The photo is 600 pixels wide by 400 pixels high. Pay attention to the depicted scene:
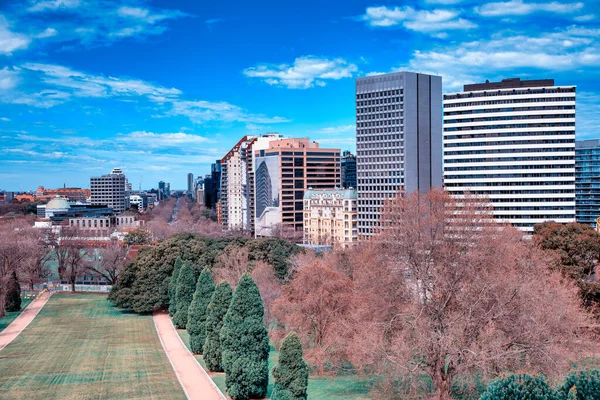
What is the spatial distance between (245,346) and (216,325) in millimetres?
5938

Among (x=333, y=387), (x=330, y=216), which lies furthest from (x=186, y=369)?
(x=330, y=216)

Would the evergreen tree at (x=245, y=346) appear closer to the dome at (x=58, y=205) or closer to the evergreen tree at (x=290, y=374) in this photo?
the evergreen tree at (x=290, y=374)

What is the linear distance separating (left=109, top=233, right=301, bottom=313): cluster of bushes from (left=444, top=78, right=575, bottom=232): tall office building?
3825 centimetres

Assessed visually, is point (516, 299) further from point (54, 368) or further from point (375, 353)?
point (54, 368)

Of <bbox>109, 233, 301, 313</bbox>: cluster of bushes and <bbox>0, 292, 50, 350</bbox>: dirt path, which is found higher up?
<bbox>109, 233, 301, 313</bbox>: cluster of bushes

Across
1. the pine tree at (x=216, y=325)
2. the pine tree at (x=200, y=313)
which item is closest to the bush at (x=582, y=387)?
the pine tree at (x=216, y=325)

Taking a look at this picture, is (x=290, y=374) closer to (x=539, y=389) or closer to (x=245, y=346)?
(x=245, y=346)

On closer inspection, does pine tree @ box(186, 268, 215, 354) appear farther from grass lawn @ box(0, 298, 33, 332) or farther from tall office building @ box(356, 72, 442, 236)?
tall office building @ box(356, 72, 442, 236)

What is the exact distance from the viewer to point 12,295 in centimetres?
6612

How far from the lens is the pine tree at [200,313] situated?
45.1 m

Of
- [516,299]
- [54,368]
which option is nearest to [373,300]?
[516,299]

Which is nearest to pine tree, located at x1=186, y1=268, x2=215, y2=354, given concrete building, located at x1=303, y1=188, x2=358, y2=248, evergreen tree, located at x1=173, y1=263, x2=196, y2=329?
evergreen tree, located at x1=173, y1=263, x2=196, y2=329

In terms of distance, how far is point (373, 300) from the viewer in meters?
33.8

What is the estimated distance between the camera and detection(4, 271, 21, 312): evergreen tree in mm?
65375
